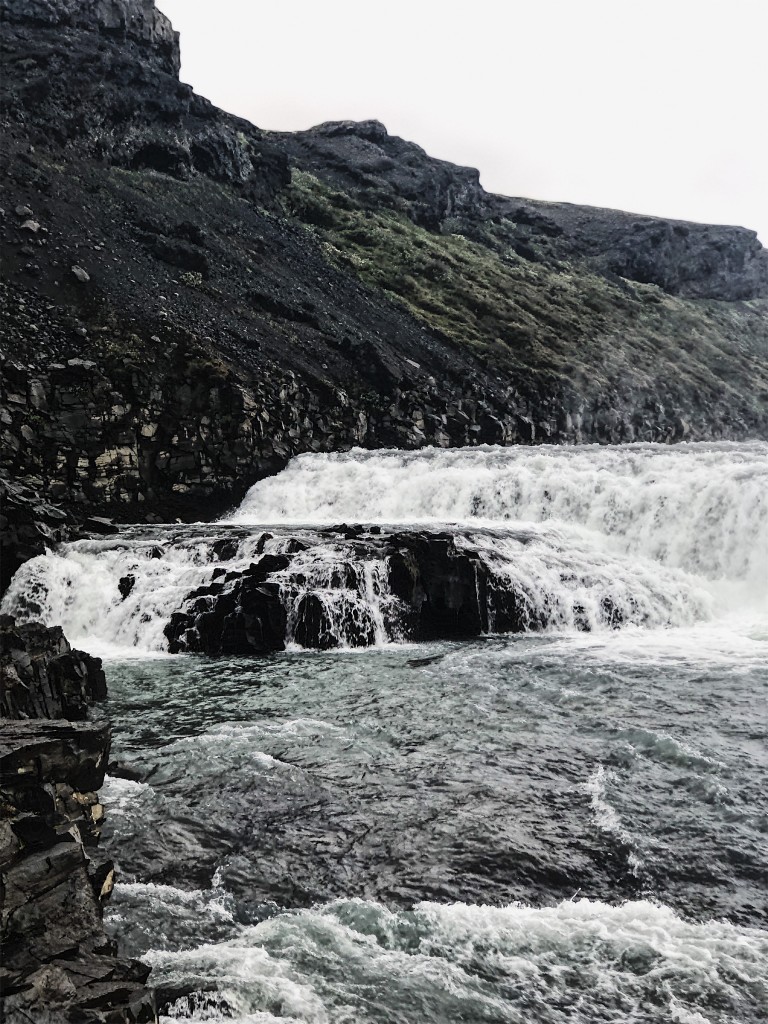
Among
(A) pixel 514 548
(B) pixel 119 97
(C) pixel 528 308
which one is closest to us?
(A) pixel 514 548

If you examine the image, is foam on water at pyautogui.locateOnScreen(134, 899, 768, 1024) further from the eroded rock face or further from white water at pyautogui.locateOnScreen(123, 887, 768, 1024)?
the eroded rock face

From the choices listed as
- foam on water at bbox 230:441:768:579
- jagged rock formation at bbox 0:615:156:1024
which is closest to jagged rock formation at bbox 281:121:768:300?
foam on water at bbox 230:441:768:579

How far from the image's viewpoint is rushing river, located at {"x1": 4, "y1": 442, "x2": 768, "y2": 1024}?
6.85m

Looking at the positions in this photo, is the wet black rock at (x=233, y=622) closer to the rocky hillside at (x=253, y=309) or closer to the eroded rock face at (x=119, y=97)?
the rocky hillside at (x=253, y=309)

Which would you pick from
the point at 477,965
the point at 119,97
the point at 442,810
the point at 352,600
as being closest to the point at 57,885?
the point at 477,965

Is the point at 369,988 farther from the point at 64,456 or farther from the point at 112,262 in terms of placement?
the point at 112,262

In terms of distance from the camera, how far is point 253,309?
50.0 m

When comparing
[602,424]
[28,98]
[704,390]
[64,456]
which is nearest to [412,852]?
[64,456]

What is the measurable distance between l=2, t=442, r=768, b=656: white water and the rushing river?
0.53ft

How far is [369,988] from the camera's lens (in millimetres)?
6699

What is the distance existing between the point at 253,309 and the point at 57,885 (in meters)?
47.0

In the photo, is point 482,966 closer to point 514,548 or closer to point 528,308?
point 514,548

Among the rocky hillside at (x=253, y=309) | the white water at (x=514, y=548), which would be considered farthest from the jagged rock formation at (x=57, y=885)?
the rocky hillside at (x=253, y=309)

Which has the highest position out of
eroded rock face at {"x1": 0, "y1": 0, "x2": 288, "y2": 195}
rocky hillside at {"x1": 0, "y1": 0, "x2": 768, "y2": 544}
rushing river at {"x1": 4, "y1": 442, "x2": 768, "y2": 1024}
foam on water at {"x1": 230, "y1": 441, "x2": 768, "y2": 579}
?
eroded rock face at {"x1": 0, "y1": 0, "x2": 288, "y2": 195}
